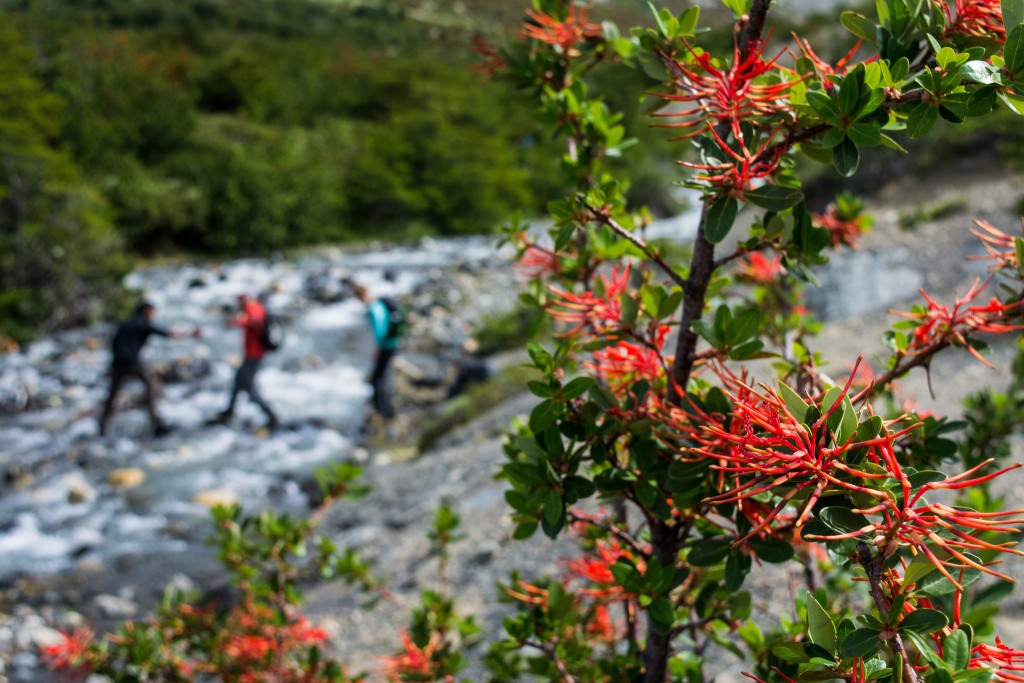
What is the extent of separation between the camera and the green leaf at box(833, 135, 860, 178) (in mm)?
933

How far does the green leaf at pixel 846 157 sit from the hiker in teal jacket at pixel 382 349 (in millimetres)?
6787

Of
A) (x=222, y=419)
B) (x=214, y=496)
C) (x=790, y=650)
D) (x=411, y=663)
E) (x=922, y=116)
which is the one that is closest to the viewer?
(x=790, y=650)

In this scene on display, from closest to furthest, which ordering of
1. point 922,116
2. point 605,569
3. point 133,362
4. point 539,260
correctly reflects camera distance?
point 922,116, point 605,569, point 539,260, point 133,362

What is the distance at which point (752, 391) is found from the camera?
2.82ft

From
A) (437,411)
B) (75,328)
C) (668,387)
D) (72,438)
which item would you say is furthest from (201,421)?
(668,387)

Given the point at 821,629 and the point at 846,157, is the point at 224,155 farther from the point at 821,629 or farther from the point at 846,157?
the point at 821,629

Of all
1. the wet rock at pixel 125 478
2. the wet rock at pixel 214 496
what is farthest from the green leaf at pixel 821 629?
the wet rock at pixel 125 478

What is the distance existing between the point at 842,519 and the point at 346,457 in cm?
627

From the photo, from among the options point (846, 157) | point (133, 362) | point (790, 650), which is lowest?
point (133, 362)

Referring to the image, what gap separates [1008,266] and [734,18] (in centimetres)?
56

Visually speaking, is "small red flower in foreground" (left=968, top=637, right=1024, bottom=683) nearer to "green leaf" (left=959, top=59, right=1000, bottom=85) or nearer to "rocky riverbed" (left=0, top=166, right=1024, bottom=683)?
"green leaf" (left=959, top=59, right=1000, bottom=85)

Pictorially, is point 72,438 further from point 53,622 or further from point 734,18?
point 734,18

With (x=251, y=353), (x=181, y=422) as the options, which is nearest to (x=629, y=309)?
(x=251, y=353)

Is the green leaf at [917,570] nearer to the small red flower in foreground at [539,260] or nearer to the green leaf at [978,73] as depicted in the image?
the green leaf at [978,73]
